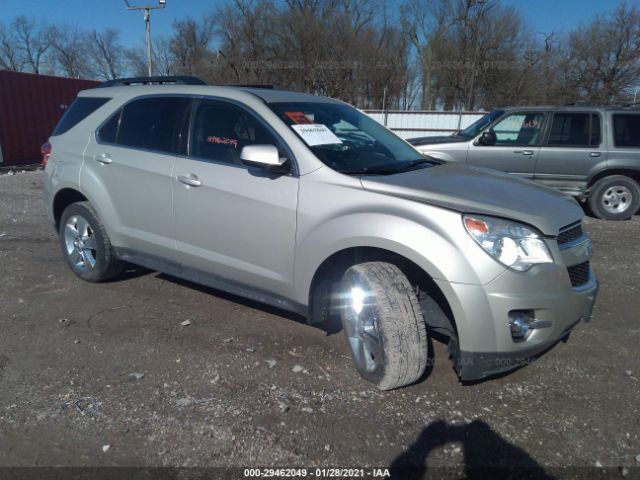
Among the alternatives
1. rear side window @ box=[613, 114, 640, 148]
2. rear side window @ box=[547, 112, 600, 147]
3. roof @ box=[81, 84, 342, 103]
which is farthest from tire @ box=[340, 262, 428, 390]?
rear side window @ box=[613, 114, 640, 148]

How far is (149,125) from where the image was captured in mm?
3848

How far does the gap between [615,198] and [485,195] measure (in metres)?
6.29

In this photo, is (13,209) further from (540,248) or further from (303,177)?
(540,248)

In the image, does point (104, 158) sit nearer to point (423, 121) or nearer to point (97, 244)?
point (97, 244)

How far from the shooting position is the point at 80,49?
59.2 meters

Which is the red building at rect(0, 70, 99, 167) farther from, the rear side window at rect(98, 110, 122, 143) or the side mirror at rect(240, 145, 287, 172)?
the side mirror at rect(240, 145, 287, 172)

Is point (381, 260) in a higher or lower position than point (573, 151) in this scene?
lower

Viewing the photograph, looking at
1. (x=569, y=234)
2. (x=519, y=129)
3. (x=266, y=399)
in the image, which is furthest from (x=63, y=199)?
(x=519, y=129)

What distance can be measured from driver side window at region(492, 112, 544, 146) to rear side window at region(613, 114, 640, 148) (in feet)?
3.74

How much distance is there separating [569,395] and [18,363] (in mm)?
3550

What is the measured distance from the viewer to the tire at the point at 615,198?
7555mm

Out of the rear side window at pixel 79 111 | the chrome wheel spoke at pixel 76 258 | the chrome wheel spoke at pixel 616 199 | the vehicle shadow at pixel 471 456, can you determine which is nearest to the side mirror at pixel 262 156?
the vehicle shadow at pixel 471 456

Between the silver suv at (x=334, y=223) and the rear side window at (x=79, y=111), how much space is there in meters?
0.04

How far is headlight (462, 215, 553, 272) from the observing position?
96.0 inches
